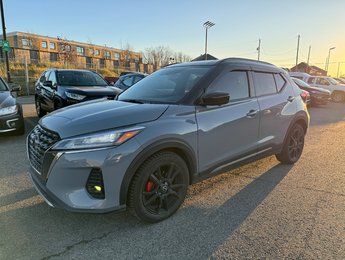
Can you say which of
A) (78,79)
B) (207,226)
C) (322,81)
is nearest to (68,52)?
(322,81)

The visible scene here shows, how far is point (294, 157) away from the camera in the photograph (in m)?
5.32

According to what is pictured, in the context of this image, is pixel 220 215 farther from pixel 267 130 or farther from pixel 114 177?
pixel 267 130

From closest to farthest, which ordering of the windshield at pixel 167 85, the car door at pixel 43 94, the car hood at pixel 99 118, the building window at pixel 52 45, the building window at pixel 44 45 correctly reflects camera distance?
the car hood at pixel 99 118, the windshield at pixel 167 85, the car door at pixel 43 94, the building window at pixel 44 45, the building window at pixel 52 45

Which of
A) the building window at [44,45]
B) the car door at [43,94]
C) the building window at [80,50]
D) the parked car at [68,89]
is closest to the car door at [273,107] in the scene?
the parked car at [68,89]

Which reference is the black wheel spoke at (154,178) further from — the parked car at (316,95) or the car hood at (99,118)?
the parked car at (316,95)

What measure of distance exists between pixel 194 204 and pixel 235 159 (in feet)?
2.74

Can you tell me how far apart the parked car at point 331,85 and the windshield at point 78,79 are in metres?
16.3

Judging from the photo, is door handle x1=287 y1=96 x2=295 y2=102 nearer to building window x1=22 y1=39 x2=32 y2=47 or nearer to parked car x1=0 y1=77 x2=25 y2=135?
parked car x1=0 y1=77 x2=25 y2=135

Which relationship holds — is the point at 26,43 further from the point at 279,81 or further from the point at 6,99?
the point at 279,81

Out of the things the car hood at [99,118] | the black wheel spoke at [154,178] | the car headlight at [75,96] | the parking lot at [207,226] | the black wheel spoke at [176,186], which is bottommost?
the parking lot at [207,226]

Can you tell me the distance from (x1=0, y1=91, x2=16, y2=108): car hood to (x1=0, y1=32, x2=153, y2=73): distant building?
27.2 m

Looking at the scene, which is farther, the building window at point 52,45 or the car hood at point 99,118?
the building window at point 52,45

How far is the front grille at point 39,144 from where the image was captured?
2916 mm

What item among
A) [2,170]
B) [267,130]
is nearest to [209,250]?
[267,130]
